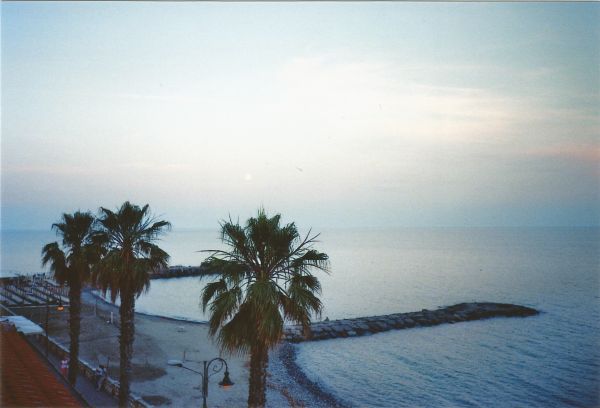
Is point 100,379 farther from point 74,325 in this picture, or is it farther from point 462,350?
point 462,350

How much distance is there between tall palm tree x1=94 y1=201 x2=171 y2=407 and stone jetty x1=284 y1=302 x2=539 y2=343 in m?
30.6

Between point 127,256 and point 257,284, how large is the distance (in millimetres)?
8523

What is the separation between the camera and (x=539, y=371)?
38.3 meters

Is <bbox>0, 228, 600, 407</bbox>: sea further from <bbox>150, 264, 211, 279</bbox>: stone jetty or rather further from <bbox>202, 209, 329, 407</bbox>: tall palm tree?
<bbox>150, 264, 211, 279</bbox>: stone jetty

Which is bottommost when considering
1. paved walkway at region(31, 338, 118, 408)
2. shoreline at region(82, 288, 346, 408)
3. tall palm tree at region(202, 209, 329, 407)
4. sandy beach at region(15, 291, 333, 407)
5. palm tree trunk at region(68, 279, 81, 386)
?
shoreline at region(82, 288, 346, 408)

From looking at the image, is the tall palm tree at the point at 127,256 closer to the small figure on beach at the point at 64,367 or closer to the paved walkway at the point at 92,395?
the paved walkway at the point at 92,395

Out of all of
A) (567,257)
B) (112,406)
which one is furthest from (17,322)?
(567,257)

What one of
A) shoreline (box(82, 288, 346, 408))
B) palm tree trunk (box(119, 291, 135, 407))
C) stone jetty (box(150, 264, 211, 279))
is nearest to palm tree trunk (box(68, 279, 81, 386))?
palm tree trunk (box(119, 291, 135, 407))

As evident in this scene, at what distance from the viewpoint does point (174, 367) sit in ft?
111

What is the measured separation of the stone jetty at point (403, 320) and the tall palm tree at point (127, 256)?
30622mm

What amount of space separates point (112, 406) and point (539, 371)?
37291mm

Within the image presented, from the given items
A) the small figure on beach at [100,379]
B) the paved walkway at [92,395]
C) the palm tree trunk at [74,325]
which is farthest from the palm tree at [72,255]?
the small figure on beach at [100,379]

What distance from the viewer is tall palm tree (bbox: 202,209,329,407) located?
10953mm

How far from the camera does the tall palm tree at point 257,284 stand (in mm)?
10953
